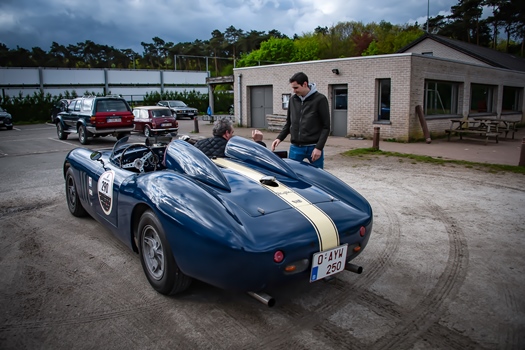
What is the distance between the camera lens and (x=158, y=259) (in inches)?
126

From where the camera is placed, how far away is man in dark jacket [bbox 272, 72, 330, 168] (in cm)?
489

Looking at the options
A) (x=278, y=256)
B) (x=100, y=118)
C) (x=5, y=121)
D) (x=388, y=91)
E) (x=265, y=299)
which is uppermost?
(x=388, y=91)

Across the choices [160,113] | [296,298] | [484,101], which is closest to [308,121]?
[296,298]

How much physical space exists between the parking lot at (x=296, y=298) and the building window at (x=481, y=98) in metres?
16.4

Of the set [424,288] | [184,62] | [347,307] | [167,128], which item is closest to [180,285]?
[347,307]

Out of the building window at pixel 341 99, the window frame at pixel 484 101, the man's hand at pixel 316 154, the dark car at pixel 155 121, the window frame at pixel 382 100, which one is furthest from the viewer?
the window frame at pixel 484 101

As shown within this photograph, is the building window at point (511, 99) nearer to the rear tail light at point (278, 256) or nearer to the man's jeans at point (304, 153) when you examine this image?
the man's jeans at point (304, 153)

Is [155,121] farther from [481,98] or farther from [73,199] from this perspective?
[481,98]

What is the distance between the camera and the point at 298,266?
265cm

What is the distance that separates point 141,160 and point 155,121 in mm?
14584

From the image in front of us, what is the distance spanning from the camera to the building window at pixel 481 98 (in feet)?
64.7

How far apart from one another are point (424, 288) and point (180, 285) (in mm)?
2064

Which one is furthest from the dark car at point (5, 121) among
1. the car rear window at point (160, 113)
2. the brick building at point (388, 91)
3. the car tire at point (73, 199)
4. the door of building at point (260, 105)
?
the car tire at point (73, 199)

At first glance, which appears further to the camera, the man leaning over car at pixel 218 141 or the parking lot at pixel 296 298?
the man leaning over car at pixel 218 141
